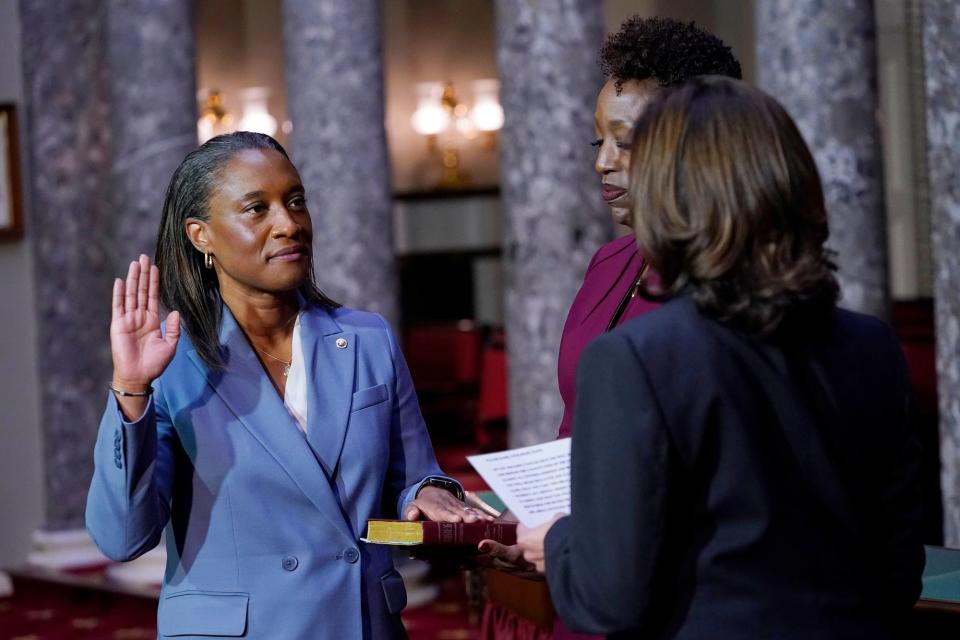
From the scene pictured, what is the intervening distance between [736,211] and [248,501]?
103 cm

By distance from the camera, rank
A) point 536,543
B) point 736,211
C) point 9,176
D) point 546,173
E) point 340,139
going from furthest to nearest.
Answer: point 9,176 → point 340,139 → point 546,173 → point 536,543 → point 736,211

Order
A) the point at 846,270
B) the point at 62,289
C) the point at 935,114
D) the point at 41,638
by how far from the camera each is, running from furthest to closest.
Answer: the point at 62,289 < the point at 41,638 < the point at 846,270 < the point at 935,114

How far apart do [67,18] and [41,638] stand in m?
3.13

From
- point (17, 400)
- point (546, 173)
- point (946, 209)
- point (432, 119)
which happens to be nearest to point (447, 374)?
point (17, 400)

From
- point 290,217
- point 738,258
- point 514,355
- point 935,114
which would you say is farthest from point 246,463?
point 514,355

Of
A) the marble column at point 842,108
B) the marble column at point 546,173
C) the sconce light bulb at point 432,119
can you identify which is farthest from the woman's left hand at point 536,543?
the sconce light bulb at point 432,119

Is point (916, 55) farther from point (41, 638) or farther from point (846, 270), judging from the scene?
point (41, 638)

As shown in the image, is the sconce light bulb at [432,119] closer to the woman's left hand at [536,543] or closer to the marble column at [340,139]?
the marble column at [340,139]

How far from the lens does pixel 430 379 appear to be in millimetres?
9148

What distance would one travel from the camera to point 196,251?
2.35 meters

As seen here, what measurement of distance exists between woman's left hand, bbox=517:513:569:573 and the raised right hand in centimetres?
68

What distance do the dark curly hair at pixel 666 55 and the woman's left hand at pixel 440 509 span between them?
0.74 meters

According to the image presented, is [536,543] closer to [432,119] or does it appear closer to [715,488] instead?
[715,488]

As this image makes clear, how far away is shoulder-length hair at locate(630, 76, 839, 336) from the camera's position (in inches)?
58.2
